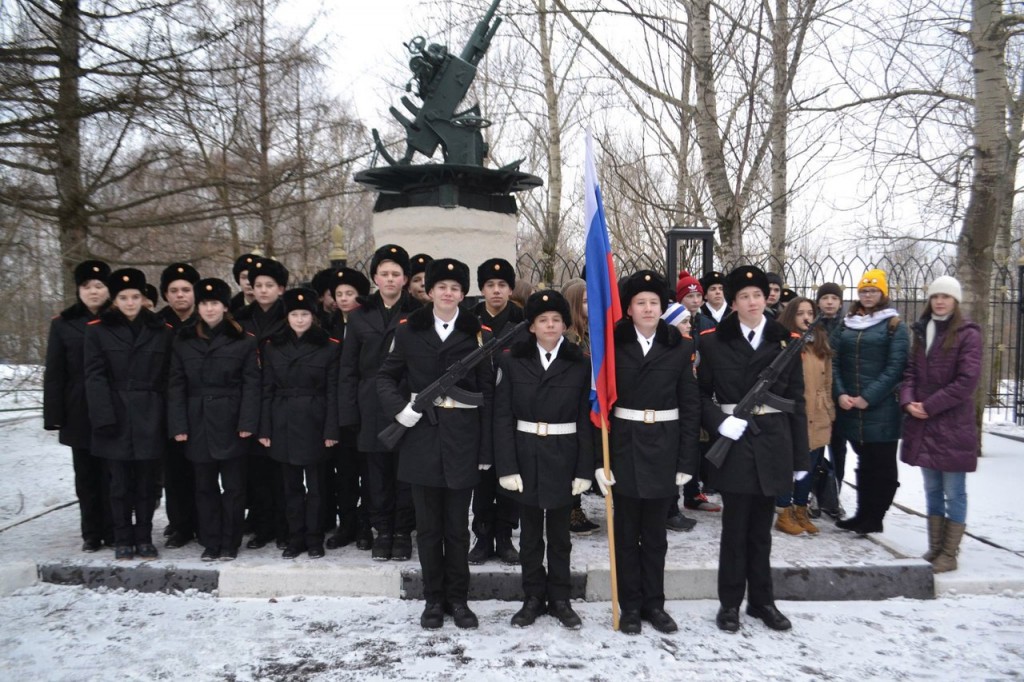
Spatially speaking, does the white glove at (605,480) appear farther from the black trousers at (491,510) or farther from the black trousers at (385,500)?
the black trousers at (385,500)

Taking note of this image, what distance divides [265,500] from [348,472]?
A: 688 mm

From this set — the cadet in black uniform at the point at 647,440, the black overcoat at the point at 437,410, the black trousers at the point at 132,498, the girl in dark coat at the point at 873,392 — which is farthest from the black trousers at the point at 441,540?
the girl in dark coat at the point at 873,392

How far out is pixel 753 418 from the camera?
13.9 feet


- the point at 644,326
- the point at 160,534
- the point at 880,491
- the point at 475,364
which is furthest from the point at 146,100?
the point at 880,491

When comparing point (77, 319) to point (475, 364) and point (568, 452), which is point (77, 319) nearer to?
point (475, 364)

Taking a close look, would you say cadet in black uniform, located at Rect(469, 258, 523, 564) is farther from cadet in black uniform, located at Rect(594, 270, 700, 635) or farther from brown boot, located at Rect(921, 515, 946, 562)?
brown boot, located at Rect(921, 515, 946, 562)

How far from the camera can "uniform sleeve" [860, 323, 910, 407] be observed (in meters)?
5.20

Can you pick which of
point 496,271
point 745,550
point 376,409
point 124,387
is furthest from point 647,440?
point 124,387

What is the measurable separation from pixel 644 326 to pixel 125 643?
3.56 meters

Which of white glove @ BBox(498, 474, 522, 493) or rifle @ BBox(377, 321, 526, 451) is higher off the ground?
rifle @ BBox(377, 321, 526, 451)

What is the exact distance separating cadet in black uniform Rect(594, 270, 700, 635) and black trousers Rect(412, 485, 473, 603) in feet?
2.98

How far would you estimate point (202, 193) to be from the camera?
8.04 meters

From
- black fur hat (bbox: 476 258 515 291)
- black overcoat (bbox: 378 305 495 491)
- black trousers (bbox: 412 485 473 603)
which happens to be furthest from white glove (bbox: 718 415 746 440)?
black fur hat (bbox: 476 258 515 291)

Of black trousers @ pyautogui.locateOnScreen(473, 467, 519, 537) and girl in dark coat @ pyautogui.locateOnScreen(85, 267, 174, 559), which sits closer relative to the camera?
girl in dark coat @ pyautogui.locateOnScreen(85, 267, 174, 559)
